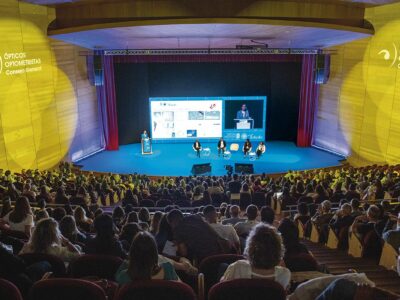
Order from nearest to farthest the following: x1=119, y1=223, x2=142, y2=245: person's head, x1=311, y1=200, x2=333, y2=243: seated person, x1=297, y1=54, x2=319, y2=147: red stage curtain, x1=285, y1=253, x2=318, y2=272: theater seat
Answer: x1=285, y1=253, x2=318, y2=272: theater seat
x1=119, y1=223, x2=142, y2=245: person's head
x1=311, y1=200, x2=333, y2=243: seated person
x1=297, y1=54, x2=319, y2=147: red stage curtain

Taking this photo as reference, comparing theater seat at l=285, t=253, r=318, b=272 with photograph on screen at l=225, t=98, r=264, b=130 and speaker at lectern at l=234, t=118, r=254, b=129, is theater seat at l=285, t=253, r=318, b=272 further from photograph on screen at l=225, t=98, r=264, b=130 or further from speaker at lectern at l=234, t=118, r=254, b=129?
speaker at lectern at l=234, t=118, r=254, b=129

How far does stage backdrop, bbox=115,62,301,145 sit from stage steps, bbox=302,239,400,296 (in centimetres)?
1530

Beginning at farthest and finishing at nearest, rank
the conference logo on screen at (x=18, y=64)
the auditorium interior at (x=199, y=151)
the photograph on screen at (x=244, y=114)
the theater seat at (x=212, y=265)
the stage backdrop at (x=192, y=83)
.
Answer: the photograph on screen at (x=244, y=114), the stage backdrop at (x=192, y=83), the conference logo on screen at (x=18, y=64), the theater seat at (x=212, y=265), the auditorium interior at (x=199, y=151)

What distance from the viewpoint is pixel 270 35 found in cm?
1445

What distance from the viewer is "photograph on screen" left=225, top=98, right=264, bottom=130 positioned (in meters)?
21.1

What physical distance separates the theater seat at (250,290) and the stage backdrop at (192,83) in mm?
18517

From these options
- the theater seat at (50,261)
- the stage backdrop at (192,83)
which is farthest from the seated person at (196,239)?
the stage backdrop at (192,83)

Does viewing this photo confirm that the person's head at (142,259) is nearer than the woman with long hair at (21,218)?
Yes

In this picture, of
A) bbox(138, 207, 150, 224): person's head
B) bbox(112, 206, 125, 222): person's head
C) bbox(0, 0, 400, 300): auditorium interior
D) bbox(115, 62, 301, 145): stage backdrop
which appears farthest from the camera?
bbox(115, 62, 301, 145): stage backdrop

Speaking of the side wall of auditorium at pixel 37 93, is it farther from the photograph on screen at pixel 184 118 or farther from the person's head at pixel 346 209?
the person's head at pixel 346 209

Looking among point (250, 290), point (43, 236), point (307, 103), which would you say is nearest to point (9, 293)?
point (43, 236)

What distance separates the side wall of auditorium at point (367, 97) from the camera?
15422 millimetres

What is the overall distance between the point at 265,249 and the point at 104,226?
182 centimetres

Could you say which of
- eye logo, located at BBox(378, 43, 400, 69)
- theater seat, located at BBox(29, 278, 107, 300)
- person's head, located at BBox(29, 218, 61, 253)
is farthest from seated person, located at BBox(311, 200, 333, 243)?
eye logo, located at BBox(378, 43, 400, 69)
